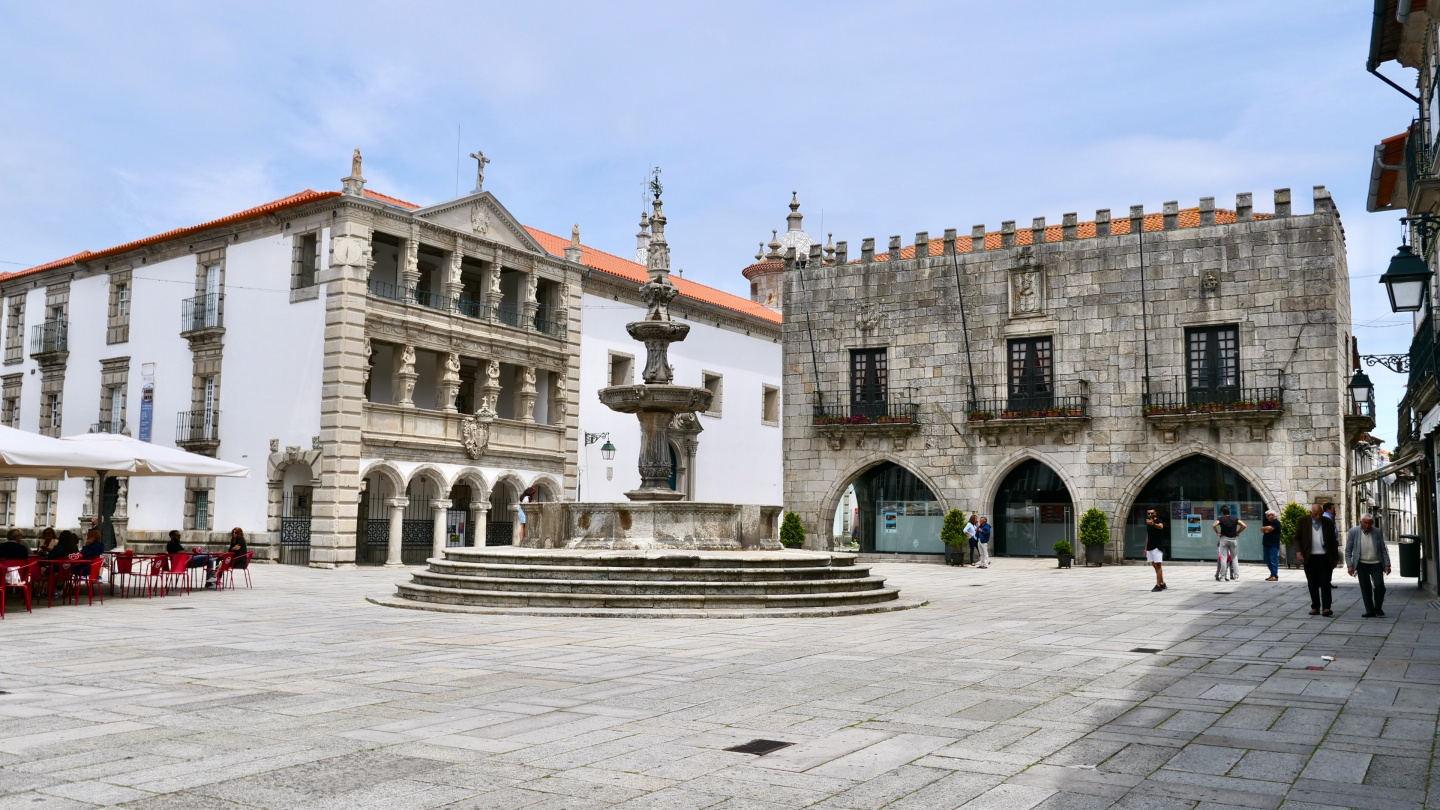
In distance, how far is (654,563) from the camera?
575 inches

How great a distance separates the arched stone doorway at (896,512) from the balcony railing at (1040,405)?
2.70 m

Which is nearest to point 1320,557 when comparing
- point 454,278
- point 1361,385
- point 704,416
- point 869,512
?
point 1361,385

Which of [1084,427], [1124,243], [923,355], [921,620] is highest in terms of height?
[1124,243]

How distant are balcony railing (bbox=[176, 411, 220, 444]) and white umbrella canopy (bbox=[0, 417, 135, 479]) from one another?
1283cm

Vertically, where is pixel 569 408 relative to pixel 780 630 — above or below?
above

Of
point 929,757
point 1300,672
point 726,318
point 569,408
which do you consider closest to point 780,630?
point 1300,672

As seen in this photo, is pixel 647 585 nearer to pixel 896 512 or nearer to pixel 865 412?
pixel 865 412

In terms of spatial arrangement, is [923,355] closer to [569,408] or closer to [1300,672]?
[569,408]

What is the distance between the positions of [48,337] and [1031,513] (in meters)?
29.4

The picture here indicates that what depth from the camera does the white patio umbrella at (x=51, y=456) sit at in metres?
14.1

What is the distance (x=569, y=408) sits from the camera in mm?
33469

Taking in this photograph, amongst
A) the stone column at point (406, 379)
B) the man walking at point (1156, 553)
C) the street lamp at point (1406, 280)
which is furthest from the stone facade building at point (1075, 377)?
the street lamp at point (1406, 280)

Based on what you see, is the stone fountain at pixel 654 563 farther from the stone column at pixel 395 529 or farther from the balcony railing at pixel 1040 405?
the balcony railing at pixel 1040 405

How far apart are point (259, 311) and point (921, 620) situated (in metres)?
21.5
